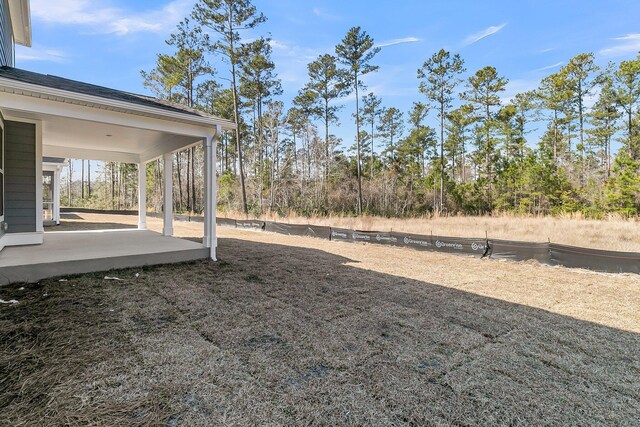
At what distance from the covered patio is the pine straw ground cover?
40 cm

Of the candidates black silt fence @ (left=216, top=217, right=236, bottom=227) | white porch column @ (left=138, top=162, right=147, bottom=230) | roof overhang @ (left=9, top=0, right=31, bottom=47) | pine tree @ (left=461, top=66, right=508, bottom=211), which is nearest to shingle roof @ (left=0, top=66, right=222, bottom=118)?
roof overhang @ (left=9, top=0, right=31, bottom=47)

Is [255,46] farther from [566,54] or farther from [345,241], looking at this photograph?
[566,54]

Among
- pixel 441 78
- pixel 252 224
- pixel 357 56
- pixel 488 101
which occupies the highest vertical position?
pixel 357 56

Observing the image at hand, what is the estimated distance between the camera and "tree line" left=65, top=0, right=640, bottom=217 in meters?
19.1

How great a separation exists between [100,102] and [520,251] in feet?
28.3

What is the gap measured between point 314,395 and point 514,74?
2839cm

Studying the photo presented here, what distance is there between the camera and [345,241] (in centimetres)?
1018

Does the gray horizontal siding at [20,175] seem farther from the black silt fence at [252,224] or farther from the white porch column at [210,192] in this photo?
the black silt fence at [252,224]

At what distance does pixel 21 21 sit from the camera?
837cm

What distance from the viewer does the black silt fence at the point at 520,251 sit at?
6.57 metres

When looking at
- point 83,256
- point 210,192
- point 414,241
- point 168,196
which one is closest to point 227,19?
point 168,196

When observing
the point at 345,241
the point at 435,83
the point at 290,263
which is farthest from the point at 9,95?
the point at 435,83

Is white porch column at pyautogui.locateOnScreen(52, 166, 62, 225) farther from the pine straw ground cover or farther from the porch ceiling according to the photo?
the pine straw ground cover

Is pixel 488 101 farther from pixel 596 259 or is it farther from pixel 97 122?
pixel 97 122
